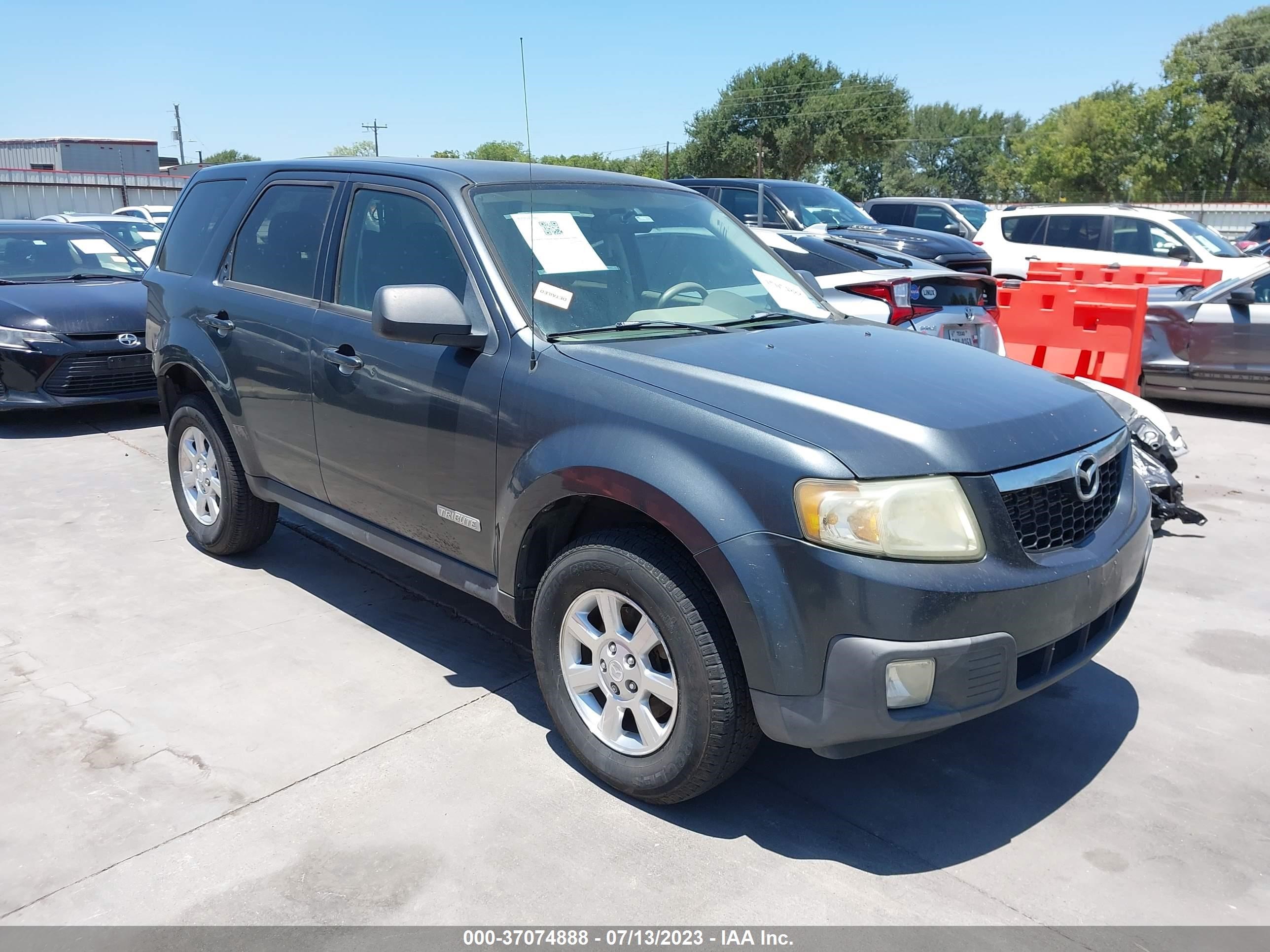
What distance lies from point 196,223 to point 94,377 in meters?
3.62

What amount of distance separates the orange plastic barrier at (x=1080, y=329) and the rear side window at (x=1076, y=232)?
5.45 metres

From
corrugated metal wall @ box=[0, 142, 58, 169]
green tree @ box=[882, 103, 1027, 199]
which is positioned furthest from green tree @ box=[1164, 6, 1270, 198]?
corrugated metal wall @ box=[0, 142, 58, 169]

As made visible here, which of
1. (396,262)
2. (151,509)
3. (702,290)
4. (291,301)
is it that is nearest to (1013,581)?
(702,290)

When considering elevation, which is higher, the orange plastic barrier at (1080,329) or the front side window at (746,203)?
the front side window at (746,203)

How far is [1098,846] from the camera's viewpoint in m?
3.03

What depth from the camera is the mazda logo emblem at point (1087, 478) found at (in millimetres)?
3033

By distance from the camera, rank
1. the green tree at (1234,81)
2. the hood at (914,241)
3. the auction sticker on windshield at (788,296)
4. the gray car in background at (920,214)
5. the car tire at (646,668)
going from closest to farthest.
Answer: the car tire at (646,668) < the auction sticker on windshield at (788,296) < the hood at (914,241) < the gray car in background at (920,214) < the green tree at (1234,81)

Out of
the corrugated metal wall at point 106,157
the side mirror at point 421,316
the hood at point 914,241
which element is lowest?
the side mirror at point 421,316

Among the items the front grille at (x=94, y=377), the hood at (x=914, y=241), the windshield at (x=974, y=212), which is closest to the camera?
the front grille at (x=94, y=377)

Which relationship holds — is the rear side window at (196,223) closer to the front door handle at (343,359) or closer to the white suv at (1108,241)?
the front door handle at (343,359)

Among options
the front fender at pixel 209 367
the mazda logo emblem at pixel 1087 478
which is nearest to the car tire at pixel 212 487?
the front fender at pixel 209 367

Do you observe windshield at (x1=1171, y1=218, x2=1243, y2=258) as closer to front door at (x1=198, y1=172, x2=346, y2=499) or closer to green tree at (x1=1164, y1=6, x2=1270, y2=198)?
front door at (x1=198, y1=172, x2=346, y2=499)
